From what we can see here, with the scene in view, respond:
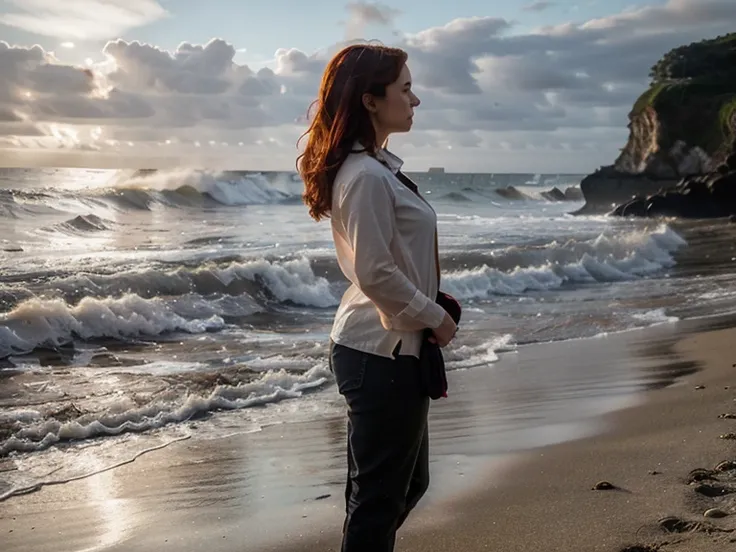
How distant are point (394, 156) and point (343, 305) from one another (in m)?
0.48

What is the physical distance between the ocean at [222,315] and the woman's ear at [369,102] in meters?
3.52

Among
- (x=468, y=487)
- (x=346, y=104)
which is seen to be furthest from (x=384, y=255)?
(x=468, y=487)

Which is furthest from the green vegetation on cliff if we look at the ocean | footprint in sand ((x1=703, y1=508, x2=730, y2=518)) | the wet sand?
footprint in sand ((x1=703, y1=508, x2=730, y2=518))

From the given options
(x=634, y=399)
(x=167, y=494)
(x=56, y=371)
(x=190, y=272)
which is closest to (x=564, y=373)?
(x=634, y=399)

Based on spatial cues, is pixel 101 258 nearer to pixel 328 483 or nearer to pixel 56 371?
pixel 56 371

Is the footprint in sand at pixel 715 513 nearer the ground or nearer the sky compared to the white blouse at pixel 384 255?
nearer the ground

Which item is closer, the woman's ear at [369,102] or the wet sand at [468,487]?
the woman's ear at [369,102]

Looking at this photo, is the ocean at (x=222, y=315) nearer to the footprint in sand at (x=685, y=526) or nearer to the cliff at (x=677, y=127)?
the footprint in sand at (x=685, y=526)

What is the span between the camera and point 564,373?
800 cm

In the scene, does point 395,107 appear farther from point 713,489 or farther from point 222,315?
point 222,315

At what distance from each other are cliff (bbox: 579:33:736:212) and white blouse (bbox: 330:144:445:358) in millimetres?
48679

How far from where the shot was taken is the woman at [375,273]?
7.98 feet

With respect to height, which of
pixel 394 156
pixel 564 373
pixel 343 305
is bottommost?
pixel 564 373

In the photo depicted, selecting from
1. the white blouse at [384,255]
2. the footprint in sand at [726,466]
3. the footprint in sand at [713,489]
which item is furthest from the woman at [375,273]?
the footprint in sand at [726,466]
